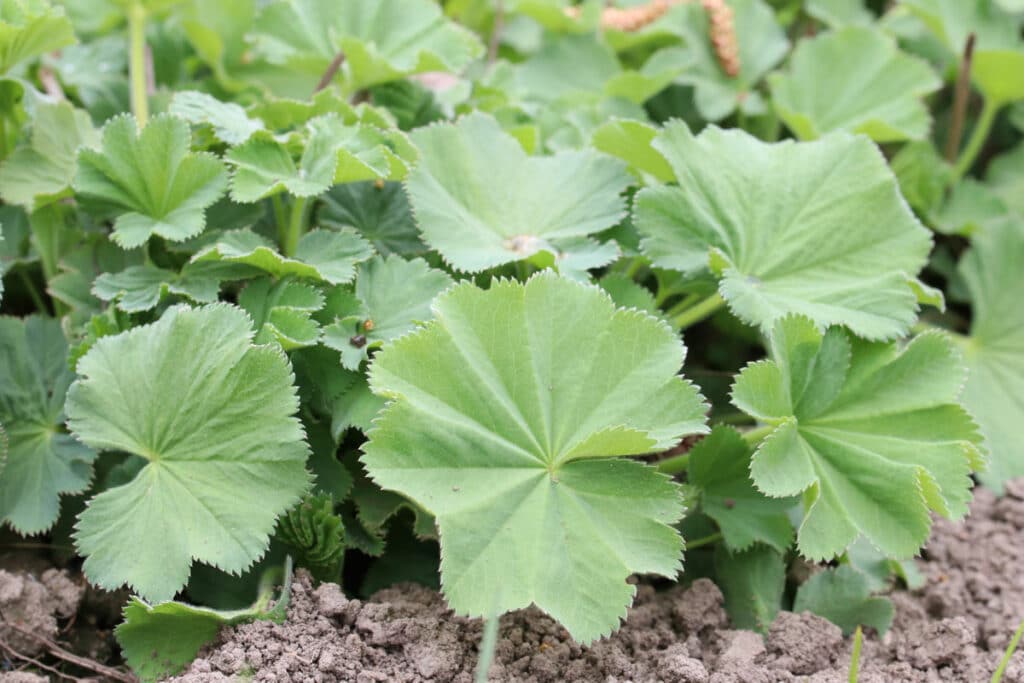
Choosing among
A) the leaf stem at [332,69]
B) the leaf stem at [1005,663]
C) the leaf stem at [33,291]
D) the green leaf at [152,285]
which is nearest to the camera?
the leaf stem at [1005,663]

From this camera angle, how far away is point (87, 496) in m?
1.49

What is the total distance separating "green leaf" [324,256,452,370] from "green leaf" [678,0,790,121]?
97 cm

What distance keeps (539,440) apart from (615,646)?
0.31m

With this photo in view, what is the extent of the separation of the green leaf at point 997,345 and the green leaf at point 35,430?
5.09ft

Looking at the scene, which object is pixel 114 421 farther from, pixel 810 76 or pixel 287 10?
pixel 810 76

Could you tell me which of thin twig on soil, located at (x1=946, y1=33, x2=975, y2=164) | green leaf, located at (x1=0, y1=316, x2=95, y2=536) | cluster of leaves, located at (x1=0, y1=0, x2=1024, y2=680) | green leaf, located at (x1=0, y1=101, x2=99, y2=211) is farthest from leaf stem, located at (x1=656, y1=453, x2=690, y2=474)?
thin twig on soil, located at (x1=946, y1=33, x2=975, y2=164)

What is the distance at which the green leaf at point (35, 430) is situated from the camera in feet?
4.51

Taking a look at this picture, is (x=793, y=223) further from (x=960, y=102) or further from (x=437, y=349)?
(x=960, y=102)

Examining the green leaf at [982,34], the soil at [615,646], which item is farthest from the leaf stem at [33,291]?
the green leaf at [982,34]

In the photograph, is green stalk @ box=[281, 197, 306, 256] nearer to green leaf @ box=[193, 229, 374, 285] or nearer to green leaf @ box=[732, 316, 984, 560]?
green leaf @ box=[193, 229, 374, 285]

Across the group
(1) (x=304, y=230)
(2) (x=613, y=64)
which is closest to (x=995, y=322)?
(2) (x=613, y=64)

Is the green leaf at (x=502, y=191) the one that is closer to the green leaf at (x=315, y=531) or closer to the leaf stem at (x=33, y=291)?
the green leaf at (x=315, y=531)

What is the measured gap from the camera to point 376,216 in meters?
1.58

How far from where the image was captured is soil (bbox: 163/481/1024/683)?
1231mm
